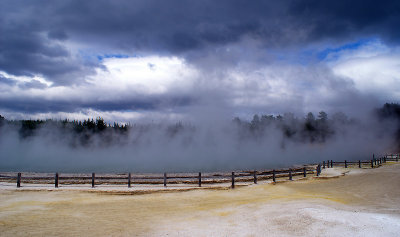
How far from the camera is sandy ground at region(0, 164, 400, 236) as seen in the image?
33.6ft

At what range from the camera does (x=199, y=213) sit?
13.7 meters

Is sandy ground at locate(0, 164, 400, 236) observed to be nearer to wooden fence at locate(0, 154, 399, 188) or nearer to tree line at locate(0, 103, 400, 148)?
wooden fence at locate(0, 154, 399, 188)

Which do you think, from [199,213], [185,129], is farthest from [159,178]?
[185,129]

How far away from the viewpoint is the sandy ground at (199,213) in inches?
403

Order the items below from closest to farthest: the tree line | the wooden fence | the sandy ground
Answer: the sandy ground, the wooden fence, the tree line

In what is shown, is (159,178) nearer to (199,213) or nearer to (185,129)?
(199,213)

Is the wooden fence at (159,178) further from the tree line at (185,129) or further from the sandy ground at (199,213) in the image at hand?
the tree line at (185,129)

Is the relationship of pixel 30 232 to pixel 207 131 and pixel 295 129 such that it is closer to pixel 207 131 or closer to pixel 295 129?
pixel 207 131

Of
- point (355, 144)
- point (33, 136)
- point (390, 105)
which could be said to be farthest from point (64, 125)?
point (390, 105)

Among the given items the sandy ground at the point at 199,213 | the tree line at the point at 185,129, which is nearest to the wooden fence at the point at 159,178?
the sandy ground at the point at 199,213

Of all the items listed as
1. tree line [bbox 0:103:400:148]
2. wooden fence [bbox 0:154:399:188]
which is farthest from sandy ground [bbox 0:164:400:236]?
tree line [bbox 0:103:400:148]

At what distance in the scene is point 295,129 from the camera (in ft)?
438

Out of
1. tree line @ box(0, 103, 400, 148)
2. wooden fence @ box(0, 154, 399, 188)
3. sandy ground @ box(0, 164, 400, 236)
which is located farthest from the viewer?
tree line @ box(0, 103, 400, 148)

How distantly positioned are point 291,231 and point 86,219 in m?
8.74
